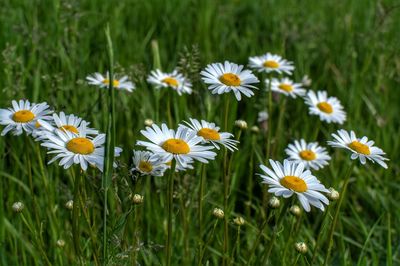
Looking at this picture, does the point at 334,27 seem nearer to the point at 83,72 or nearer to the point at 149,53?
the point at 149,53

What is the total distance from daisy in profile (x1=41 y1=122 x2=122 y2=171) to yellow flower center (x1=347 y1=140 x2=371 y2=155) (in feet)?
2.58

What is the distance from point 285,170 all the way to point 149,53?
80.1 inches

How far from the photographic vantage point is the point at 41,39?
10.0ft

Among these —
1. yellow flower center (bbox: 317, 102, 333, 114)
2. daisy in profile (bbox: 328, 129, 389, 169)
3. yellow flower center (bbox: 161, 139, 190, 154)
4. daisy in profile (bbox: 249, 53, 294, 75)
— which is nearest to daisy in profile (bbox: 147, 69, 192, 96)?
daisy in profile (bbox: 249, 53, 294, 75)

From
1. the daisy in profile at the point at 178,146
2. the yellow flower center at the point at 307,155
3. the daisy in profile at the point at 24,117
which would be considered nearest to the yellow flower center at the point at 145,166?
the daisy in profile at the point at 178,146

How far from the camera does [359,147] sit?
177 centimetres

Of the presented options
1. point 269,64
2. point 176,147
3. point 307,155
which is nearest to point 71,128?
point 176,147

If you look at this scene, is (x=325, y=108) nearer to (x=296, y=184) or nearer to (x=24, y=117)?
(x=296, y=184)

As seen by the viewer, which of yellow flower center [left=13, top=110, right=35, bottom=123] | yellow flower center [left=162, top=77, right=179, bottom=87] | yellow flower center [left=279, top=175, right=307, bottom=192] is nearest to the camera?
yellow flower center [left=279, top=175, right=307, bottom=192]

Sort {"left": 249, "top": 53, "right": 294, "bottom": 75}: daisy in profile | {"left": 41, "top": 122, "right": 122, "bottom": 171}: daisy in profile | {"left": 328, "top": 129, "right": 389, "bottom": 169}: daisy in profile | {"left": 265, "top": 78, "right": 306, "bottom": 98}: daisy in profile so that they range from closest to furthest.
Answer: {"left": 41, "top": 122, "right": 122, "bottom": 171}: daisy in profile
{"left": 328, "top": 129, "right": 389, "bottom": 169}: daisy in profile
{"left": 249, "top": 53, "right": 294, "bottom": 75}: daisy in profile
{"left": 265, "top": 78, "right": 306, "bottom": 98}: daisy in profile

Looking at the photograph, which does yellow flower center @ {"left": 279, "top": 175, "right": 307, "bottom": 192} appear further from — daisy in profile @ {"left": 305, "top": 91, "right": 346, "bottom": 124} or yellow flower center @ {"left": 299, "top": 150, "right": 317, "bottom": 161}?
daisy in profile @ {"left": 305, "top": 91, "right": 346, "bottom": 124}

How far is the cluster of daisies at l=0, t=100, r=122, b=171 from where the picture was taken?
1.38 m

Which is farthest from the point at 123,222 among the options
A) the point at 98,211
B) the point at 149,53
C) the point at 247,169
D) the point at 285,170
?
the point at 149,53

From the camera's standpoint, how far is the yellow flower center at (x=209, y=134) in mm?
1575
